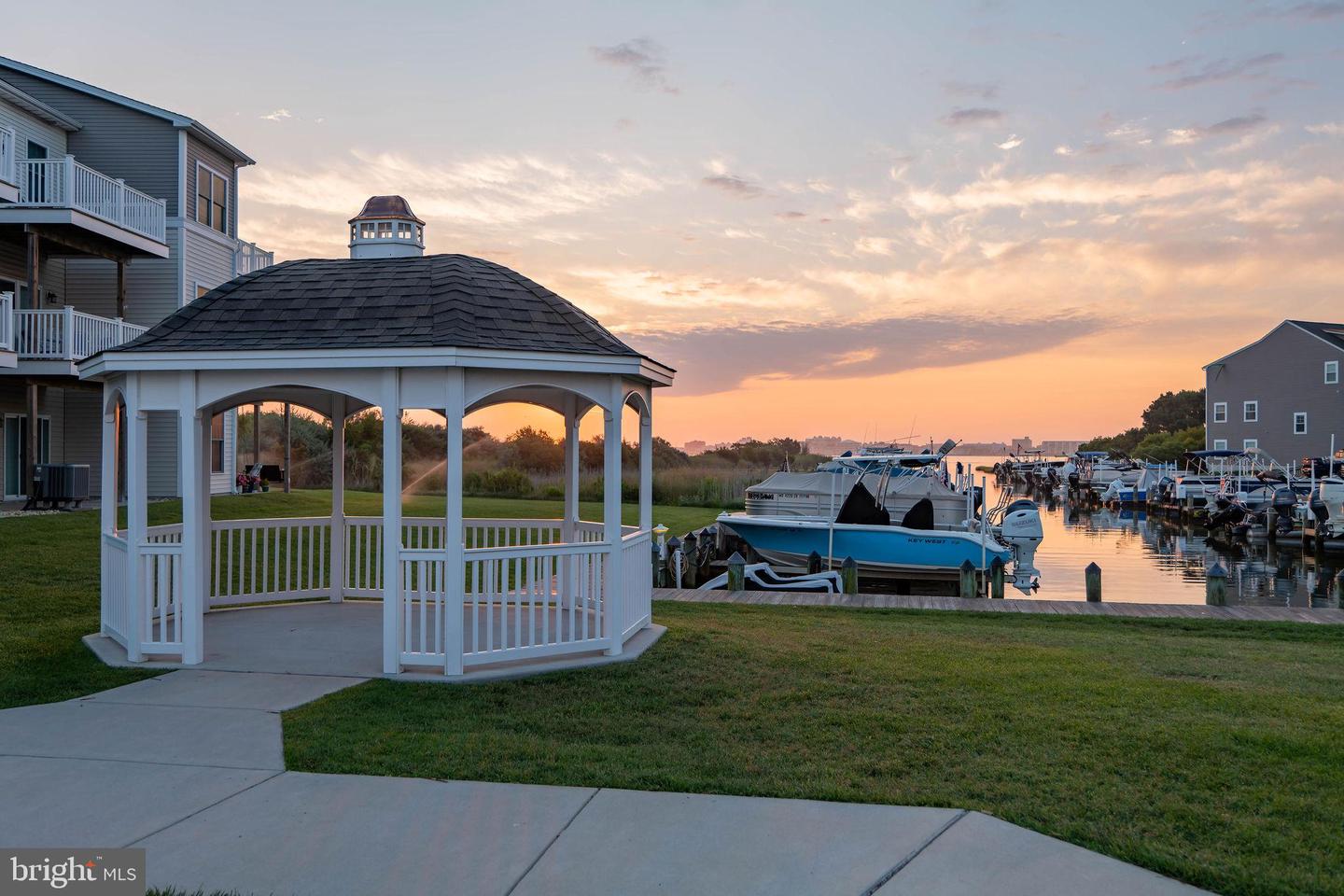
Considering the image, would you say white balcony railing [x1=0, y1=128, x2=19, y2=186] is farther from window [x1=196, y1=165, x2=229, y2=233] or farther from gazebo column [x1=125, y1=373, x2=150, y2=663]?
gazebo column [x1=125, y1=373, x2=150, y2=663]

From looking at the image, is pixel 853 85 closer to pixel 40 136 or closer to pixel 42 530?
pixel 42 530

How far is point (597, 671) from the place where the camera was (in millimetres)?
8648

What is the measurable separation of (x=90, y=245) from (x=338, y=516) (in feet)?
50.6

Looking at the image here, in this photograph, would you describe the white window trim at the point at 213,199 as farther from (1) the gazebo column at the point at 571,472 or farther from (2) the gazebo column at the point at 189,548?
(2) the gazebo column at the point at 189,548

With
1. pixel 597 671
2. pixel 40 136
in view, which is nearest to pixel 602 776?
pixel 597 671

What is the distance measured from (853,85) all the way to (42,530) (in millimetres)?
16257

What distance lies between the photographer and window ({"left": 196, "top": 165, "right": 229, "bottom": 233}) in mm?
27922

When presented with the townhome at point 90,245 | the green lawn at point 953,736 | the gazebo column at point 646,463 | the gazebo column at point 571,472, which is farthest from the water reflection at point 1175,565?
the townhome at point 90,245

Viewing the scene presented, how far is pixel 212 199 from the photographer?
28672 millimetres

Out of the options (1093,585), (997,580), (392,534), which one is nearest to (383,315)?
(392,534)

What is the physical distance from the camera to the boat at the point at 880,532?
2045 cm

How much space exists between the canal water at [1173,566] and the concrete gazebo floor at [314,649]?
12789 mm

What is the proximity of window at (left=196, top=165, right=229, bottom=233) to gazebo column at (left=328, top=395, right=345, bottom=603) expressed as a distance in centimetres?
1924

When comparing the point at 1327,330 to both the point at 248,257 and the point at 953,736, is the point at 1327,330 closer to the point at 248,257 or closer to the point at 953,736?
the point at 248,257
